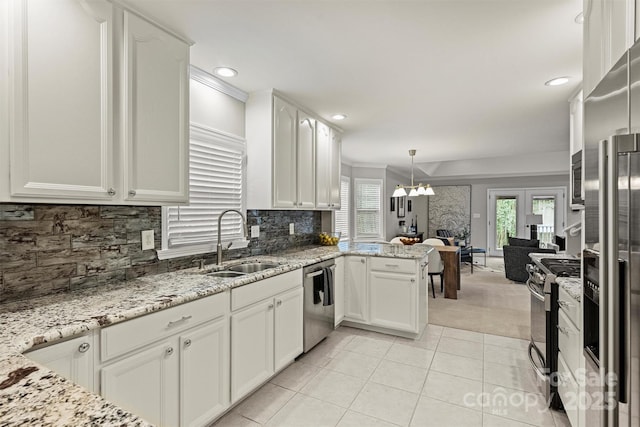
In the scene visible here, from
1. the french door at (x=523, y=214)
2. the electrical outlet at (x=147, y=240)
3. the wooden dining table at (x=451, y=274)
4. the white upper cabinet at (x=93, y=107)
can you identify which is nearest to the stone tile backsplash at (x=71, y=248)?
the electrical outlet at (x=147, y=240)

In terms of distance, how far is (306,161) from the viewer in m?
3.52

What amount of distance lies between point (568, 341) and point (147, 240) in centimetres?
260

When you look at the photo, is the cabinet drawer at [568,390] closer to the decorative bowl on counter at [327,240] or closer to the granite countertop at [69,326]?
the granite countertop at [69,326]

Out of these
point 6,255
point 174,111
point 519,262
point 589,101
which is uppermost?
point 174,111

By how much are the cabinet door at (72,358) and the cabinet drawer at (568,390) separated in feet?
7.40

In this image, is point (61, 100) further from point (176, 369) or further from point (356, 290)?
point (356, 290)

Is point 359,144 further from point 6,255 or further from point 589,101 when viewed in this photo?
point 6,255

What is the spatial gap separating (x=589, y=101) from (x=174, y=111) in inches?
82.8

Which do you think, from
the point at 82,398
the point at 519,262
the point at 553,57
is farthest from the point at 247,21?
the point at 519,262

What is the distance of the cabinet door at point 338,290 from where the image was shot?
3.39 m

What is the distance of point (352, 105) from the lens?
3.39m

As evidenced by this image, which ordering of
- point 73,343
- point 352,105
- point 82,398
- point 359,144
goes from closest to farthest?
1. point 82,398
2. point 73,343
3. point 352,105
4. point 359,144

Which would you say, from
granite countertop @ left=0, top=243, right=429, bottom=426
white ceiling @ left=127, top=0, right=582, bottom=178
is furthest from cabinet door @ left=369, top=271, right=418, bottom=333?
white ceiling @ left=127, top=0, right=582, bottom=178

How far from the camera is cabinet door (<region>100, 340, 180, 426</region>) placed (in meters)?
1.39
